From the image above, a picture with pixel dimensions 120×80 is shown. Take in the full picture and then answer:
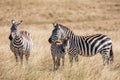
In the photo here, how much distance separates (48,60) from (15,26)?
56.7 inches

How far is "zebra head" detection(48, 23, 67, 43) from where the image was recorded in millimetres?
11170

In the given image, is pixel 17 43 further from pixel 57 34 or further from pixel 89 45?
pixel 89 45

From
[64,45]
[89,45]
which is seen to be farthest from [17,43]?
[89,45]

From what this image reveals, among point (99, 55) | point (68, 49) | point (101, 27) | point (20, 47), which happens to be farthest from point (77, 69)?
point (101, 27)

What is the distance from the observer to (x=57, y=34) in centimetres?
1120

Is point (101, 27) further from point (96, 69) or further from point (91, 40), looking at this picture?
point (96, 69)

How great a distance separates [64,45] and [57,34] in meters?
0.48

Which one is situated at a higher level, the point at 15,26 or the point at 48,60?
the point at 15,26

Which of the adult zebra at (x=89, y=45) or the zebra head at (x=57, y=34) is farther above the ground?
the zebra head at (x=57, y=34)

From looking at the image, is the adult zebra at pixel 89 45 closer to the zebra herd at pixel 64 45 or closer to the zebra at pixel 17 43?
the zebra herd at pixel 64 45

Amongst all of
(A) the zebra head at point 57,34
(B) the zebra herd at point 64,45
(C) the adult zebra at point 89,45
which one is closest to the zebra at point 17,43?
(B) the zebra herd at point 64,45

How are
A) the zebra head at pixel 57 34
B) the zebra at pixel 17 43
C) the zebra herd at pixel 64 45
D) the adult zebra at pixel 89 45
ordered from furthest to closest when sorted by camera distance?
1. the adult zebra at pixel 89 45
2. the zebra at pixel 17 43
3. the zebra head at pixel 57 34
4. the zebra herd at pixel 64 45

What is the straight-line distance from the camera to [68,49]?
444 inches

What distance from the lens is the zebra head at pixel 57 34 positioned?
1117 cm
